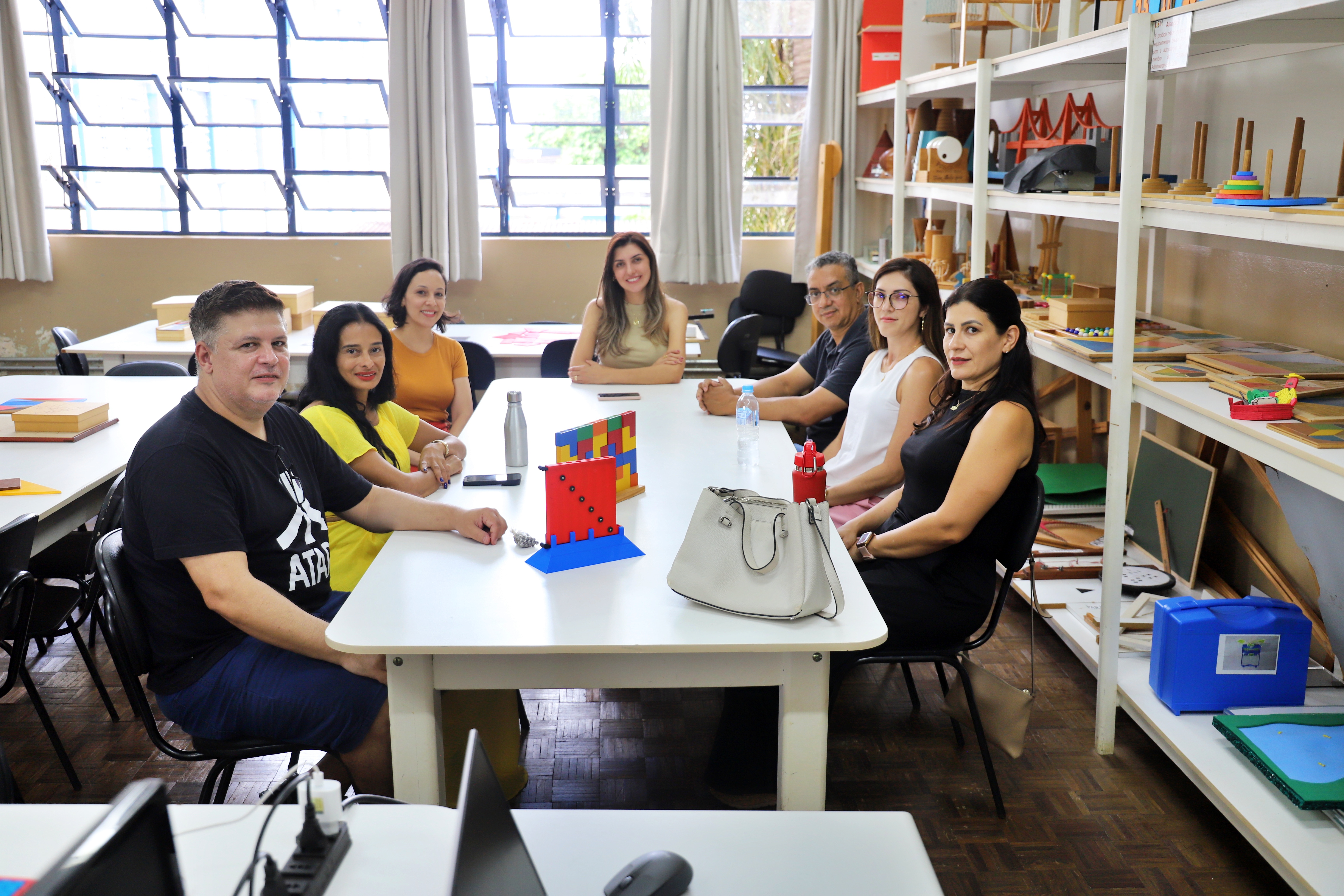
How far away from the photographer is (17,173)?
5977mm

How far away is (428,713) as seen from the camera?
68.8 inches

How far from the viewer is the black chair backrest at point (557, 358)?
4383mm

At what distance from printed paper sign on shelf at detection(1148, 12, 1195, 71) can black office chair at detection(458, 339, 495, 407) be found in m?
2.71

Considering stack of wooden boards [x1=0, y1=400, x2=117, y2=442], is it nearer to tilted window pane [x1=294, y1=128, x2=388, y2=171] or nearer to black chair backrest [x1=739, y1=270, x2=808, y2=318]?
tilted window pane [x1=294, y1=128, x2=388, y2=171]

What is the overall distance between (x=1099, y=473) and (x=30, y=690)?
3.49 m

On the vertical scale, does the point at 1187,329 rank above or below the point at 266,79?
below

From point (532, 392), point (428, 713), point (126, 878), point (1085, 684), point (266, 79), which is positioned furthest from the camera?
point (266, 79)

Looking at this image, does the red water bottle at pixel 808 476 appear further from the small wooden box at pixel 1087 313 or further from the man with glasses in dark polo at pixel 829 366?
the small wooden box at pixel 1087 313

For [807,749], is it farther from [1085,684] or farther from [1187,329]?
[1187,329]

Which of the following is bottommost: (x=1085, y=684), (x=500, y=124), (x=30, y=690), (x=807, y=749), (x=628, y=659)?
(x=1085, y=684)

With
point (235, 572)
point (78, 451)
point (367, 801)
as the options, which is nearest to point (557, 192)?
point (78, 451)

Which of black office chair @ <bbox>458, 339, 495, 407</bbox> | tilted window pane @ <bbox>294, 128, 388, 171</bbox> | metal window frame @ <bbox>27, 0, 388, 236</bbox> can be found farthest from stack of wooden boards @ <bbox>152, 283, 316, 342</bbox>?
tilted window pane @ <bbox>294, 128, 388, 171</bbox>

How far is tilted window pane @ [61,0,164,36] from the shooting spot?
6.10 metres

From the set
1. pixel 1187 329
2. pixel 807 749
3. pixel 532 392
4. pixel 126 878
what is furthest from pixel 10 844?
pixel 1187 329
